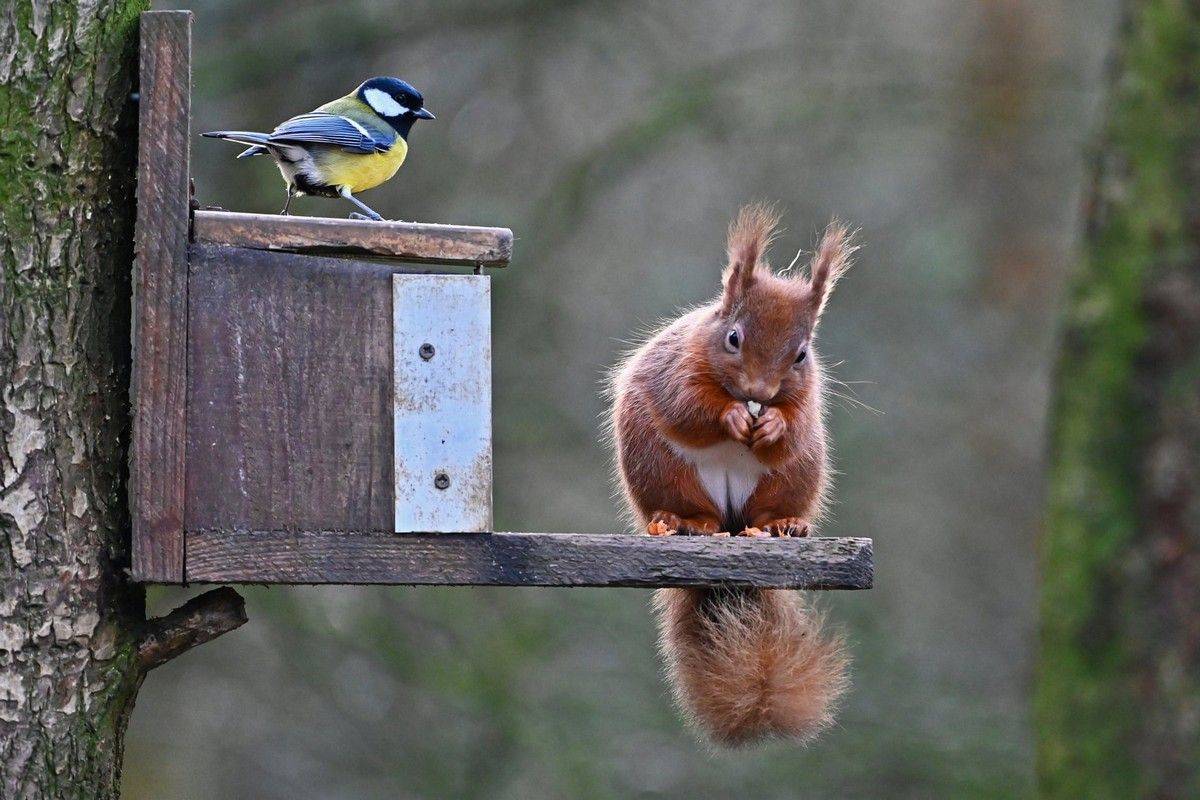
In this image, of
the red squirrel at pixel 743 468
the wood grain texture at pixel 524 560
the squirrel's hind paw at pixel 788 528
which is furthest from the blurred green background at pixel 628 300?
the wood grain texture at pixel 524 560

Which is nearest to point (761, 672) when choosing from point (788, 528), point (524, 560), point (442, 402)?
point (788, 528)

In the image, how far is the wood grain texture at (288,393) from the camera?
8.71 feet

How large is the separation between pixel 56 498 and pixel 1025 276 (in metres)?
6.60

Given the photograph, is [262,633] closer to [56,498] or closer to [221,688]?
[221,688]

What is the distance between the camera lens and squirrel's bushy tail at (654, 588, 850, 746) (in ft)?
9.99

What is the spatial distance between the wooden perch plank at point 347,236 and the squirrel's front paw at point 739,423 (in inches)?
28.5

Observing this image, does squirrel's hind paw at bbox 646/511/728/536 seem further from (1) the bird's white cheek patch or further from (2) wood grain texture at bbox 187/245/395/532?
(1) the bird's white cheek patch

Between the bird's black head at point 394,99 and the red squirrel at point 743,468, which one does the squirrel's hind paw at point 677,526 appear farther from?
the bird's black head at point 394,99

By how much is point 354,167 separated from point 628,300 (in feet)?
15.3

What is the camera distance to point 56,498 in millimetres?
2604

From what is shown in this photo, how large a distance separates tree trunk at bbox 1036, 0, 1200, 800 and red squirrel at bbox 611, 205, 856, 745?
146 centimetres

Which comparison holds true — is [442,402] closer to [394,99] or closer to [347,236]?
[347,236]

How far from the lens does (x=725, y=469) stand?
11.1ft

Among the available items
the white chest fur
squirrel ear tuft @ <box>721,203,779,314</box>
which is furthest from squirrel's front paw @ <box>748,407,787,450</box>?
squirrel ear tuft @ <box>721,203,779,314</box>
